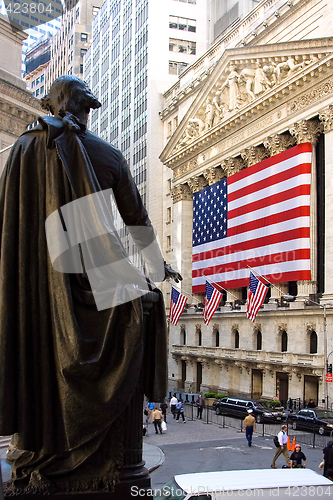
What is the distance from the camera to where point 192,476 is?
9172 millimetres

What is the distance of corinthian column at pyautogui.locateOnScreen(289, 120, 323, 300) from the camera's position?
4100 cm

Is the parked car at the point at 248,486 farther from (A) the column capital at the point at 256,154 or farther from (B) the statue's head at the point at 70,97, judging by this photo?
(A) the column capital at the point at 256,154

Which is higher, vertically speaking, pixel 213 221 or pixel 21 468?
pixel 213 221

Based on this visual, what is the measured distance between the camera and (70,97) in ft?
13.1

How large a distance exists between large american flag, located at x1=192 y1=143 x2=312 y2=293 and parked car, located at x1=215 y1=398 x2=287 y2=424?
9.42 m

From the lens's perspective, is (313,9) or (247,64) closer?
(313,9)

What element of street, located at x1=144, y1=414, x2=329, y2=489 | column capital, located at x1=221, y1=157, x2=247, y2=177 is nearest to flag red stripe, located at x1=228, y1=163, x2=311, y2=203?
column capital, located at x1=221, y1=157, x2=247, y2=177

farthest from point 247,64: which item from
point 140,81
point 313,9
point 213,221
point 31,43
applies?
point 31,43

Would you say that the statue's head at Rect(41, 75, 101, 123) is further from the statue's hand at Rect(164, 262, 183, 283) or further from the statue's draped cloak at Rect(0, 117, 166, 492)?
the statue's hand at Rect(164, 262, 183, 283)

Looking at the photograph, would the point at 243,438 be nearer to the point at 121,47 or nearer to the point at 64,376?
the point at 64,376

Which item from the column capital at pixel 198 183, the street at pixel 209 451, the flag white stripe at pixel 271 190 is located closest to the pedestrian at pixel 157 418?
the street at pixel 209 451

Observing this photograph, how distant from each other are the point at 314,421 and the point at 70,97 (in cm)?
2860

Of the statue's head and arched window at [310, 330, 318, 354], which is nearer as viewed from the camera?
the statue's head

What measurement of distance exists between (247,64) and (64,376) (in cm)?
4943
